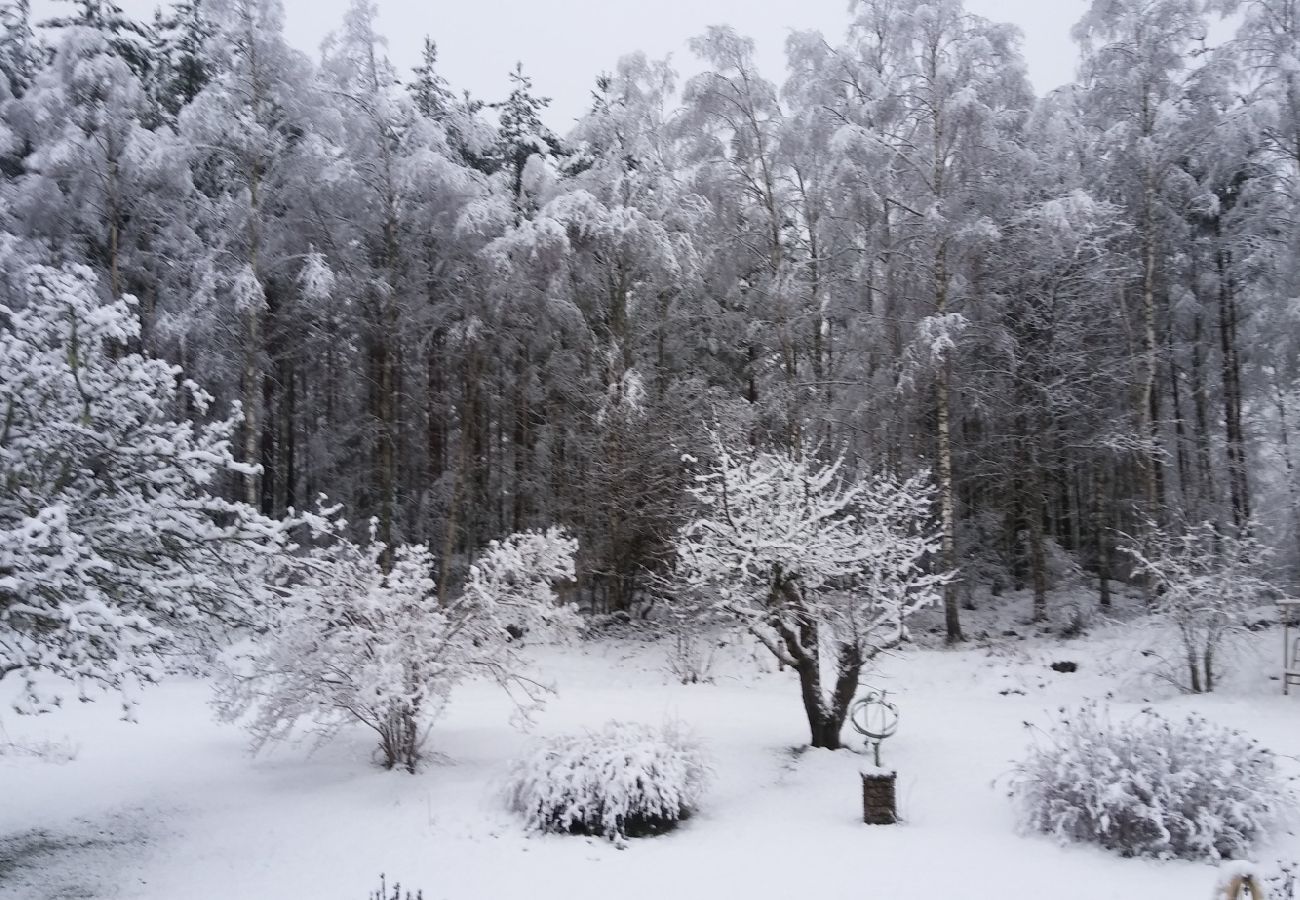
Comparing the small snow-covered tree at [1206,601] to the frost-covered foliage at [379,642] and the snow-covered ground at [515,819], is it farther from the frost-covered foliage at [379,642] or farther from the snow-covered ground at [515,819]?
the frost-covered foliage at [379,642]

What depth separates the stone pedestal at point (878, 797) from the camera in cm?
A: 718

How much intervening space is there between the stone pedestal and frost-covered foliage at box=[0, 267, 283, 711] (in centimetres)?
515

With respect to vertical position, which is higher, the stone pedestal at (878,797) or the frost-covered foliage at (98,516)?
the frost-covered foliage at (98,516)

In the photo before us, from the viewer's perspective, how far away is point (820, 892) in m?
5.93

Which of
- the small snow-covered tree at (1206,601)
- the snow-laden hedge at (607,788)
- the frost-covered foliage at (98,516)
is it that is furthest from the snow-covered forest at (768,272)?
the frost-covered foliage at (98,516)

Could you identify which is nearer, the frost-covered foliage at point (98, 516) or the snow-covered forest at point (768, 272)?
the frost-covered foliage at point (98, 516)

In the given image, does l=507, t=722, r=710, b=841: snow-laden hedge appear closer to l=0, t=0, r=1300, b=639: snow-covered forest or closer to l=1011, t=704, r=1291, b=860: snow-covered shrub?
l=1011, t=704, r=1291, b=860: snow-covered shrub

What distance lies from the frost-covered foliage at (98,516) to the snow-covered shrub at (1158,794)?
635cm

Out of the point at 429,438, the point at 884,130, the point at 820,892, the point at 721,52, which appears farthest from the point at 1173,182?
the point at 429,438

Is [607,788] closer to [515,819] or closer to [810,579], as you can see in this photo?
[515,819]

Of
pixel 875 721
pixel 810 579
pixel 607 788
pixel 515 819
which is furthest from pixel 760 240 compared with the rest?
pixel 515 819

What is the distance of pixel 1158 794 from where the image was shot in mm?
6418

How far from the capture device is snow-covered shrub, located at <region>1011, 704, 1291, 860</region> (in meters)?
6.25

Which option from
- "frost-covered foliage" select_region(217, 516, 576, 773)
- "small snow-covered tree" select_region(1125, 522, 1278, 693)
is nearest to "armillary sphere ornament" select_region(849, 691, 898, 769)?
"frost-covered foliage" select_region(217, 516, 576, 773)
